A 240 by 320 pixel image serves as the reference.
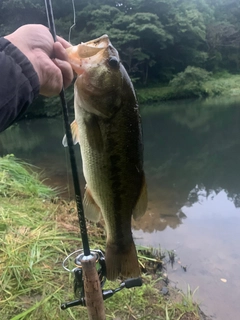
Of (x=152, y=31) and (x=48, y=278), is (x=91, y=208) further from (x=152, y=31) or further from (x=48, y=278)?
(x=152, y=31)

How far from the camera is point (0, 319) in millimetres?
2715

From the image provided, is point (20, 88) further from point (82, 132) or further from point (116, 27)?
point (116, 27)

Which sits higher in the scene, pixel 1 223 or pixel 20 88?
pixel 20 88

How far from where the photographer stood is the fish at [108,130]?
151 centimetres

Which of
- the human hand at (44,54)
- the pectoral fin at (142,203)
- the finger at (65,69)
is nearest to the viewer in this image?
the human hand at (44,54)

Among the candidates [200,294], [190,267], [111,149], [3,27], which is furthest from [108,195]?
[3,27]

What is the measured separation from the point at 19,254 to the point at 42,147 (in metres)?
11.4

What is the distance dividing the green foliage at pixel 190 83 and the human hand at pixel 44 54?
1115 inches

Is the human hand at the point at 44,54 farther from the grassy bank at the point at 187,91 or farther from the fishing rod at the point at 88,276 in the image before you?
the grassy bank at the point at 187,91

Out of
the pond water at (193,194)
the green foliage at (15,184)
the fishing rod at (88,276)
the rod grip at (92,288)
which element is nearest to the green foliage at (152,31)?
the pond water at (193,194)

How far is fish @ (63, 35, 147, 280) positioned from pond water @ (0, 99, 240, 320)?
2834mm

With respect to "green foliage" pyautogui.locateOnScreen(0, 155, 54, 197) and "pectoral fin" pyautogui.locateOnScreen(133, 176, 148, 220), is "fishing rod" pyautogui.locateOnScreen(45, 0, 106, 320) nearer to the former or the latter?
"pectoral fin" pyautogui.locateOnScreen(133, 176, 148, 220)

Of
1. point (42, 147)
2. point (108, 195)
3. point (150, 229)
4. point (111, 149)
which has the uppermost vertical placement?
point (111, 149)

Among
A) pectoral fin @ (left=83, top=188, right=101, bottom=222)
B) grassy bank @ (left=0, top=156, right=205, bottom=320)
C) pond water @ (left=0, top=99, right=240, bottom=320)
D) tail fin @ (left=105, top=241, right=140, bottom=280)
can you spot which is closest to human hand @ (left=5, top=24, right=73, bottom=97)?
pectoral fin @ (left=83, top=188, right=101, bottom=222)
